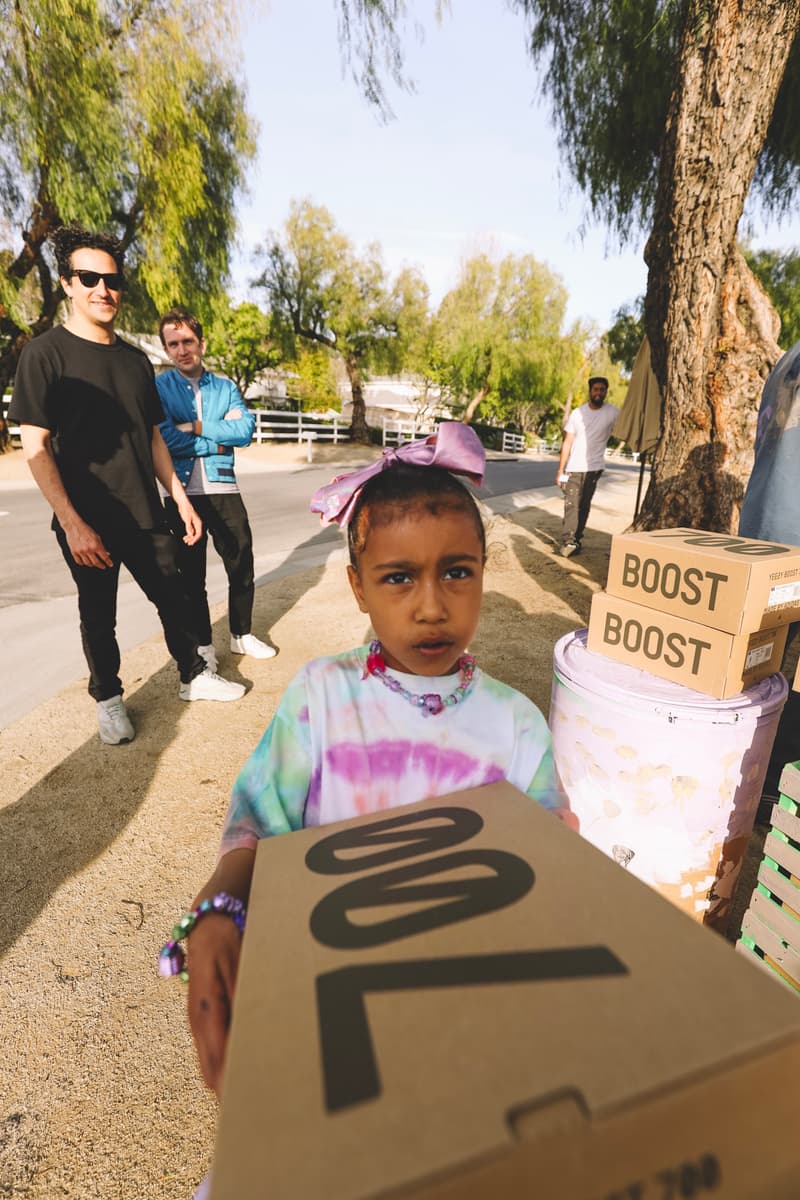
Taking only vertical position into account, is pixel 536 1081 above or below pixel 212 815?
above

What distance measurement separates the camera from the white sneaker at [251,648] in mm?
3986

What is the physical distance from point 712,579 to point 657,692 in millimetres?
393

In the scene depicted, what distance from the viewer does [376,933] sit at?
63 centimetres

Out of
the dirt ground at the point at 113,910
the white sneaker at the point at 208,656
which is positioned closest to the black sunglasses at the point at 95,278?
the white sneaker at the point at 208,656

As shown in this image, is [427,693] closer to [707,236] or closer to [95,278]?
[95,278]

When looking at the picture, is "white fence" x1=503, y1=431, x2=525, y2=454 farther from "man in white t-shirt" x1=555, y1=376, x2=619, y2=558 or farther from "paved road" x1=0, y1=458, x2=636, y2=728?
"man in white t-shirt" x1=555, y1=376, x2=619, y2=558

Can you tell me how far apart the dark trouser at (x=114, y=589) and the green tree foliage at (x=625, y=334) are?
54.2 feet

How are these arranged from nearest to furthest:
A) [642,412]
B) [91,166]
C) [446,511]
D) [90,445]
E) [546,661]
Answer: [446,511]
[90,445]
[546,661]
[642,412]
[91,166]

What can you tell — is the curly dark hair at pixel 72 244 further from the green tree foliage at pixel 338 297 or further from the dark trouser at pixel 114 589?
the green tree foliage at pixel 338 297

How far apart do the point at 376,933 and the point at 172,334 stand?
3487 mm

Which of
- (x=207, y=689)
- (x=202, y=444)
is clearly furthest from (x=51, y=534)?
(x=207, y=689)

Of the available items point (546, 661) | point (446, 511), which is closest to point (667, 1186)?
point (446, 511)

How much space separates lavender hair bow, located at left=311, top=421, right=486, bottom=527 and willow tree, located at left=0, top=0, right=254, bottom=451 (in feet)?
44.2

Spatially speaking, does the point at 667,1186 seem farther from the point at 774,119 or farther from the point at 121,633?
the point at 774,119
